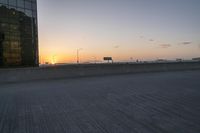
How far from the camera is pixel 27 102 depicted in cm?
856

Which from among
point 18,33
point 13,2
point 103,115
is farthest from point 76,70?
point 13,2

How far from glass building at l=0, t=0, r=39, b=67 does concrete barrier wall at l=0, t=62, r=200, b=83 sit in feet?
28.5

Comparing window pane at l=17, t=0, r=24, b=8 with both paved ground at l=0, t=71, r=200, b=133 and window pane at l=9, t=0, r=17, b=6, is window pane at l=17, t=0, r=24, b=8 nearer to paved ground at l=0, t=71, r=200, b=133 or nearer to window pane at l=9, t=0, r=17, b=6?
window pane at l=9, t=0, r=17, b=6

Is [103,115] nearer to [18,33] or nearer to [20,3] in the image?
[18,33]

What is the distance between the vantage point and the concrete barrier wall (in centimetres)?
1562

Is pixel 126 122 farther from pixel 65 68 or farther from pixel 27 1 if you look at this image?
pixel 27 1

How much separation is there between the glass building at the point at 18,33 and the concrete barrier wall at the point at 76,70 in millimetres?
8676

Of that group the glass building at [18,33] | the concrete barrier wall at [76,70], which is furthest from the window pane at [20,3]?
the concrete barrier wall at [76,70]

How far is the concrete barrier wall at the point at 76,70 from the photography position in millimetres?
15621

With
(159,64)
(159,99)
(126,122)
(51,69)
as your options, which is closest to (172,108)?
(159,99)

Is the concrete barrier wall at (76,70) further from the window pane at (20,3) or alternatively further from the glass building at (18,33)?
the window pane at (20,3)

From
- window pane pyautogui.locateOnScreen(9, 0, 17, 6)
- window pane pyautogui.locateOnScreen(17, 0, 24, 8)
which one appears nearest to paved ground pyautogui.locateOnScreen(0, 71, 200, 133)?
window pane pyautogui.locateOnScreen(9, 0, 17, 6)

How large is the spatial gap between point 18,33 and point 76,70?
1123 centimetres

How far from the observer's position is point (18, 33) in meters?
24.9
